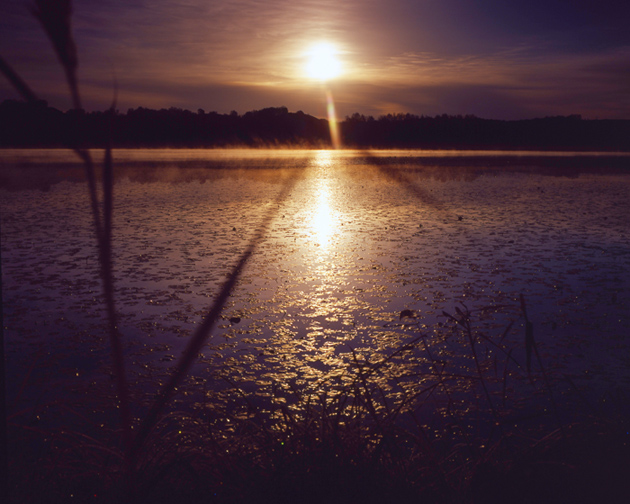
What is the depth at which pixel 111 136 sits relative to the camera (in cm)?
108

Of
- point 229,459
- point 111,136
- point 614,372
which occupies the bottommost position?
point 614,372

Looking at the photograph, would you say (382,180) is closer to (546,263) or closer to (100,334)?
(546,263)

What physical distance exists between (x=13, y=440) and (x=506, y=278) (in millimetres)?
6038

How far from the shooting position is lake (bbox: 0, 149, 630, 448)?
414 cm

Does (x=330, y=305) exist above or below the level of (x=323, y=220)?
below

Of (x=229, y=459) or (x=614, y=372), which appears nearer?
(x=229, y=459)

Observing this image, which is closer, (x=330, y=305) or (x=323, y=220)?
(x=330, y=305)

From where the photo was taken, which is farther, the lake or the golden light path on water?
the golden light path on water

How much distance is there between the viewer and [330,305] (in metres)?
6.21

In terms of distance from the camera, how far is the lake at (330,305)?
4137 mm


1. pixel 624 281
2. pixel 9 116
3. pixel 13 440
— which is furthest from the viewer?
pixel 624 281

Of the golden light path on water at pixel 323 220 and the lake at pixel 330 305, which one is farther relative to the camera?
the golden light path on water at pixel 323 220

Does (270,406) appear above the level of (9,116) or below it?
below

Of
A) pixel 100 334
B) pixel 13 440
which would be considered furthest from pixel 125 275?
pixel 13 440
